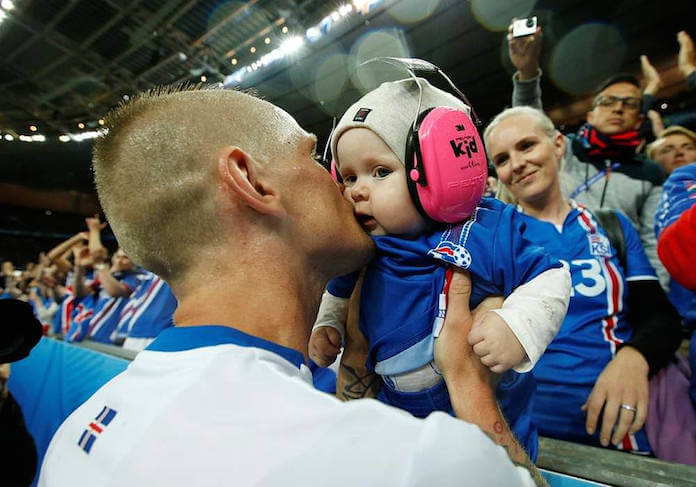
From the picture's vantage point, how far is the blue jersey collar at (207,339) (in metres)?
0.63

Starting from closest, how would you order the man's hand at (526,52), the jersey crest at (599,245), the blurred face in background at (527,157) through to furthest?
the jersey crest at (599,245) → the blurred face in background at (527,157) → the man's hand at (526,52)

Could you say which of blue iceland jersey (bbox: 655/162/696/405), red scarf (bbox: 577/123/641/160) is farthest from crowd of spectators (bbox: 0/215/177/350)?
blue iceland jersey (bbox: 655/162/696/405)

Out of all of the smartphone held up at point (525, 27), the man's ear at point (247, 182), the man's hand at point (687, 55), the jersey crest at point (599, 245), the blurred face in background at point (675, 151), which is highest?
the smartphone held up at point (525, 27)

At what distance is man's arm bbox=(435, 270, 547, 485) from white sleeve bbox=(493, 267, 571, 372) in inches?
3.1

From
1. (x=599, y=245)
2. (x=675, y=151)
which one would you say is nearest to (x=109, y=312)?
(x=599, y=245)

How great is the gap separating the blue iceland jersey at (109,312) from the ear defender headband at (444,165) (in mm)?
4992

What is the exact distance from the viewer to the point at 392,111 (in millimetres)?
975

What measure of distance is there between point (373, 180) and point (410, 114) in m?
0.20

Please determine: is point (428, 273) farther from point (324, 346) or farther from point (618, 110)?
point (618, 110)

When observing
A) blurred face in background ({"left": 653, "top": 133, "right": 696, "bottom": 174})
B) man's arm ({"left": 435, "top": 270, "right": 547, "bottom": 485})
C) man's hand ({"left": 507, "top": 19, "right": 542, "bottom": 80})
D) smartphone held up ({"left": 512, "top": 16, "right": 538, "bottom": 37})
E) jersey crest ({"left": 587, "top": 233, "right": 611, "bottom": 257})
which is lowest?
blurred face in background ({"left": 653, "top": 133, "right": 696, "bottom": 174})

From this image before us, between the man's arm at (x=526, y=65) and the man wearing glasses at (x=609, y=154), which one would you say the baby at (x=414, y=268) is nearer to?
the man's arm at (x=526, y=65)

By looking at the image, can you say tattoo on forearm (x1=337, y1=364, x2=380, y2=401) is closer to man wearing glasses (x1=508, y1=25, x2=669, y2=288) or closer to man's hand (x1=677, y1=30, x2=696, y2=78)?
man wearing glasses (x1=508, y1=25, x2=669, y2=288)

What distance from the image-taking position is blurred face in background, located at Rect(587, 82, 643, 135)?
7.07 feet

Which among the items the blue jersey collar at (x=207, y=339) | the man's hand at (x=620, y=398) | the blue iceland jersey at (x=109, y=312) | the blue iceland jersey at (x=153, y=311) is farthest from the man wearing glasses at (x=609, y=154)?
the blue iceland jersey at (x=109, y=312)
